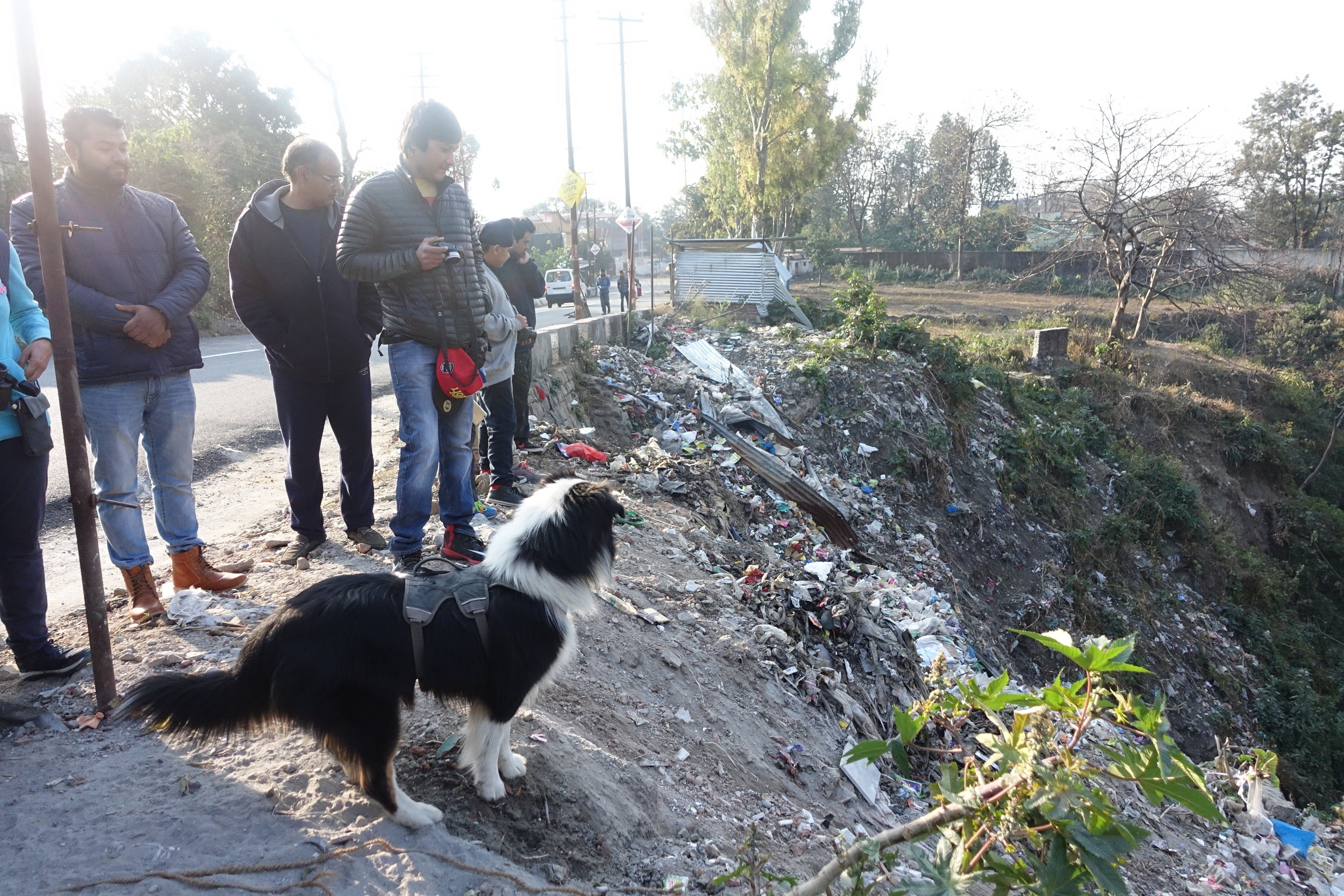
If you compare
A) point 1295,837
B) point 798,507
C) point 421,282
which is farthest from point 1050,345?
point 421,282

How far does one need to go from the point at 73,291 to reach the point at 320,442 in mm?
1197

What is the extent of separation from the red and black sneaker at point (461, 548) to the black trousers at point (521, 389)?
2.08 m

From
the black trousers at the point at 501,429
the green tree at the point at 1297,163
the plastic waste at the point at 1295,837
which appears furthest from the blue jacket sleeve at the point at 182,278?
the green tree at the point at 1297,163

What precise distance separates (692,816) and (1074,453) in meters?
11.1

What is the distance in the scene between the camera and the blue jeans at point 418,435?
3.56 m

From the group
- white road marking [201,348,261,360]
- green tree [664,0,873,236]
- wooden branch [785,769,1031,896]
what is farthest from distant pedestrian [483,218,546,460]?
green tree [664,0,873,236]

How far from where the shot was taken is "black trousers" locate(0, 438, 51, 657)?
256cm

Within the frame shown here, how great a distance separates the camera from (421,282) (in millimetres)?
3496

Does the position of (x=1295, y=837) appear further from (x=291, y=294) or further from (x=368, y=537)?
(x=291, y=294)

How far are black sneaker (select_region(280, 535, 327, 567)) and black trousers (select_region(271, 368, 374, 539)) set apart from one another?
0.08ft

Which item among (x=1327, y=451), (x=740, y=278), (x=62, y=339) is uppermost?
(x=740, y=278)

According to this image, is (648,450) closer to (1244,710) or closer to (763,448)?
(763,448)

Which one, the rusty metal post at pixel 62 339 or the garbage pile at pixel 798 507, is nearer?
the rusty metal post at pixel 62 339

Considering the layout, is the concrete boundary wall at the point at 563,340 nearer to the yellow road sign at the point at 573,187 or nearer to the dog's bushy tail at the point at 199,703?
the yellow road sign at the point at 573,187
